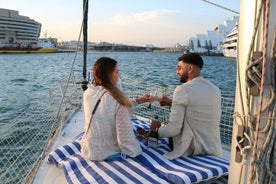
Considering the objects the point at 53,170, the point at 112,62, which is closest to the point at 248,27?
the point at 112,62

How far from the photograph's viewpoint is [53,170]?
2.69 m

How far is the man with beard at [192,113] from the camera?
2.49 metres

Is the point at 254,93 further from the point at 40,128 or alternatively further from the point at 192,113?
the point at 40,128

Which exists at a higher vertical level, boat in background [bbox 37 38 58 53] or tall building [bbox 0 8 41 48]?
tall building [bbox 0 8 41 48]

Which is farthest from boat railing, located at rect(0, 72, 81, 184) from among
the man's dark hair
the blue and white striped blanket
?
the man's dark hair

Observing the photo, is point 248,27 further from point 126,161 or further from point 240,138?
point 126,161

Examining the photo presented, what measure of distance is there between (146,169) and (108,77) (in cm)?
79

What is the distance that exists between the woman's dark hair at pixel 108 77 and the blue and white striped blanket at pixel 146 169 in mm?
491

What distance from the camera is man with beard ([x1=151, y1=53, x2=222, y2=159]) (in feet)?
8.16

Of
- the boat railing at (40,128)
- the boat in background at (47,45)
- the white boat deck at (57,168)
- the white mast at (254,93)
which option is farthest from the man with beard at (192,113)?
the boat in background at (47,45)

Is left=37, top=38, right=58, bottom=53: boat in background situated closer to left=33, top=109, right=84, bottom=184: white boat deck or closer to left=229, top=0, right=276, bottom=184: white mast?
left=33, top=109, right=84, bottom=184: white boat deck

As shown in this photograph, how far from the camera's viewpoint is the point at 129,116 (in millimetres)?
2541

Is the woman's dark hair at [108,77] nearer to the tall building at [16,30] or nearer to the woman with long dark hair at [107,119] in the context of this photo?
the woman with long dark hair at [107,119]

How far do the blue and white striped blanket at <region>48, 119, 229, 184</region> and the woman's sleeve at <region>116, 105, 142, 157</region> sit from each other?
0.30 ft
